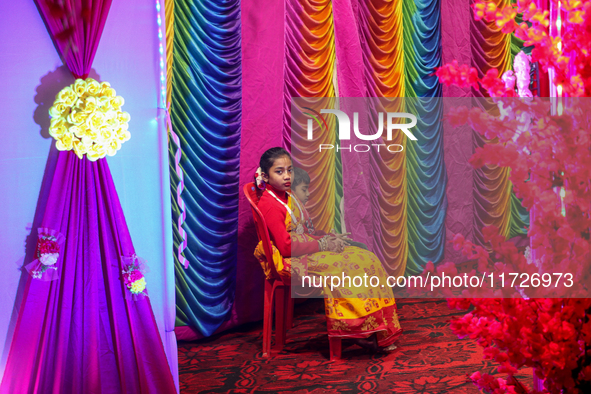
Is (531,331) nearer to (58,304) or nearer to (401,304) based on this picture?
(58,304)

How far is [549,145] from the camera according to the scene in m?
0.65

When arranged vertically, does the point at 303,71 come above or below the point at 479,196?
above

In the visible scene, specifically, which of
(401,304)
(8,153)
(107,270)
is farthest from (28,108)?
(401,304)

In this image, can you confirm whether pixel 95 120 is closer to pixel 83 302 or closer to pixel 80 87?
pixel 80 87

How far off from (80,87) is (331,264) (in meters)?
1.63

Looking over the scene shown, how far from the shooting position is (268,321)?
108 inches

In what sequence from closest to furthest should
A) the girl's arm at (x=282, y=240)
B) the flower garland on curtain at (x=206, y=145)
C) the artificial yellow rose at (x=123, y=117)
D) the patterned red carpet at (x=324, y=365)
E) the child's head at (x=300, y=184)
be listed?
the artificial yellow rose at (x=123, y=117)
the patterned red carpet at (x=324, y=365)
the girl's arm at (x=282, y=240)
the flower garland on curtain at (x=206, y=145)
the child's head at (x=300, y=184)

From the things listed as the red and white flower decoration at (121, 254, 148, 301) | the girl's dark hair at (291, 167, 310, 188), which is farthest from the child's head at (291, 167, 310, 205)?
the red and white flower decoration at (121, 254, 148, 301)

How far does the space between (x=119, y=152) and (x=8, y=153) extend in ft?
1.17

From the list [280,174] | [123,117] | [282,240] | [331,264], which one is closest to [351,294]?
[331,264]

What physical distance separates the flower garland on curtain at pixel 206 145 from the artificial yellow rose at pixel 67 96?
45.1 inches

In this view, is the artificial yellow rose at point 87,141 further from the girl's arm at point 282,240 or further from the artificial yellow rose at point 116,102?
the girl's arm at point 282,240

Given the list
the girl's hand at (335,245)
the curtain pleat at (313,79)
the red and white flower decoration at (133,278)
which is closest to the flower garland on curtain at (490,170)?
the curtain pleat at (313,79)

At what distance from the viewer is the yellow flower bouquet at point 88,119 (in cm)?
163
